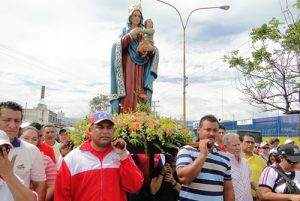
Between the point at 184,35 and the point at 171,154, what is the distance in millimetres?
14410

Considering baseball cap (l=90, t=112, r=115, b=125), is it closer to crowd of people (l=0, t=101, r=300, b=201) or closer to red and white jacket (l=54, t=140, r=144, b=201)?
crowd of people (l=0, t=101, r=300, b=201)

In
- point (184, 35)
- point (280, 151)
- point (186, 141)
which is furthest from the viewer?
point (184, 35)

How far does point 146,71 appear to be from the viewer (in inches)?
226

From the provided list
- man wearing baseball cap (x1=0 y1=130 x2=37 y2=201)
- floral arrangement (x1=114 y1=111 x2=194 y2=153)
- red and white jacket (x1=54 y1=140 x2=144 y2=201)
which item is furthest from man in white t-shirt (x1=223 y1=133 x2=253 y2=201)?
man wearing baseball cap (x1=0 y1=130 x2=37 y2=201)

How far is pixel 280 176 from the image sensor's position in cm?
359

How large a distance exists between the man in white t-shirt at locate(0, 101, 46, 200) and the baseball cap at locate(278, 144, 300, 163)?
99.2 inches

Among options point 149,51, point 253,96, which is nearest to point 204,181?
point 149,51

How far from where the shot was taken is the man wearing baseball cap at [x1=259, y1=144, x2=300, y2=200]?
11.7 feet

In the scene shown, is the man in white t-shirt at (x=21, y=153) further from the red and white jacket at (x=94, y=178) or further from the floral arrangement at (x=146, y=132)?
the floral arrangement at (x=146, y=132)

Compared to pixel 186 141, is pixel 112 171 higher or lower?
lower

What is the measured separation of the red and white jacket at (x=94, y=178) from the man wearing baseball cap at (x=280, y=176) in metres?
1.45

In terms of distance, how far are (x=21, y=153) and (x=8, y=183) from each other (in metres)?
1.08

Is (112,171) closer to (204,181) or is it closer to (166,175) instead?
(204,181)

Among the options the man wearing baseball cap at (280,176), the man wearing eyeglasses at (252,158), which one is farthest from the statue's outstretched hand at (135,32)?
the man wearing baseball cap at (280,176)
